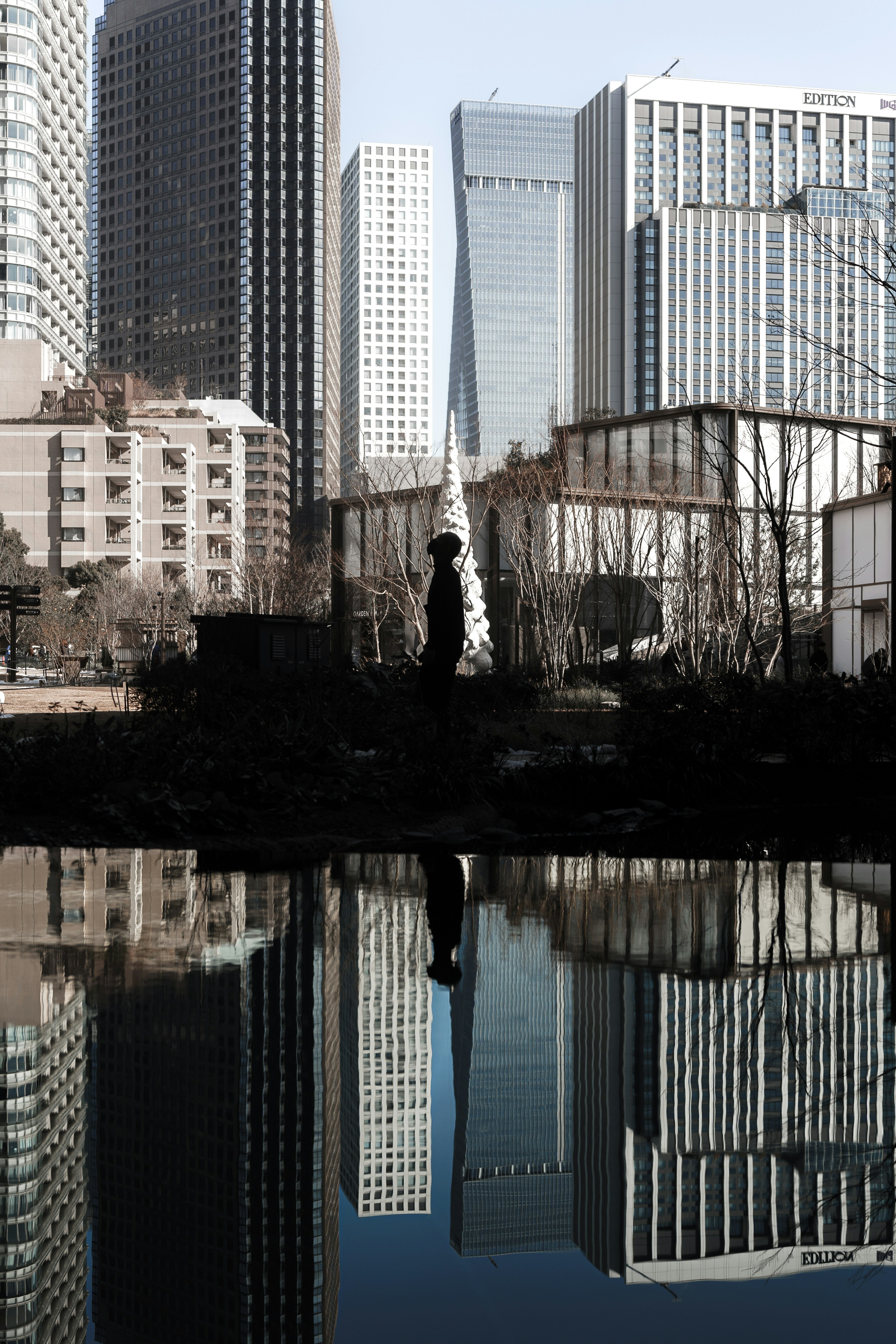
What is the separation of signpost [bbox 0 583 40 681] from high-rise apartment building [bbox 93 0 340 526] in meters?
117

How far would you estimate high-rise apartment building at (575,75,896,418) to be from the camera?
136000mm

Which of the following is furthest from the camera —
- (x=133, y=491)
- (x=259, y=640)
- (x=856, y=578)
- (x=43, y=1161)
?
(x=133, y=491)

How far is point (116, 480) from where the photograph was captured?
292 ft

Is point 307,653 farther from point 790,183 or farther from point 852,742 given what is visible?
point 790,183

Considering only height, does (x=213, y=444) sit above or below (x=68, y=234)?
below

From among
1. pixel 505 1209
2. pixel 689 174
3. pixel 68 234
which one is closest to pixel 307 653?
pixel 505 1209

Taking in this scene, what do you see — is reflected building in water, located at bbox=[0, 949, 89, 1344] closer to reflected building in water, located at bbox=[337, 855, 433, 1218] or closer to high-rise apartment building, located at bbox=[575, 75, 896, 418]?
reflected building in water, located at bbox=[337, 855, 433, 1218]

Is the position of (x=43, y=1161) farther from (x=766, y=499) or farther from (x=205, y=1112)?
(x=766, y=499)

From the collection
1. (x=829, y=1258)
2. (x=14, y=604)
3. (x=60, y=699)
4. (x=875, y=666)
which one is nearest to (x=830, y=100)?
(x=14, y=604)

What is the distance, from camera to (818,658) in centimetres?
2323

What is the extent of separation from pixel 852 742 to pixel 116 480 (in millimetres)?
83768

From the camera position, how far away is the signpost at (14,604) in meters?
32.4

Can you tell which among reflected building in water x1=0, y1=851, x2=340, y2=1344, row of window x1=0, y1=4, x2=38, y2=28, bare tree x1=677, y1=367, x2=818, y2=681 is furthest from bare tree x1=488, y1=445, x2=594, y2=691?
row of window x1=0, y1=4, x2=38, y2=28

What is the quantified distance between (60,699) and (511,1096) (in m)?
25.5
